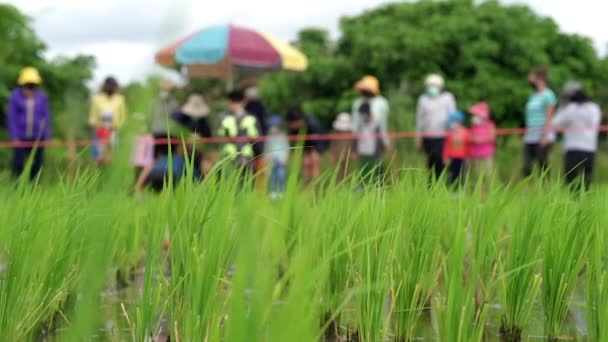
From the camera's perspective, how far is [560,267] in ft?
7.04

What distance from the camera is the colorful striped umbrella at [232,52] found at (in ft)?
33.4

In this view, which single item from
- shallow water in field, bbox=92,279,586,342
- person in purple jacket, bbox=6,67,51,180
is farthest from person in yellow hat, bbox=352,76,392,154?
shallow water in field, bbox=92,279,586,342

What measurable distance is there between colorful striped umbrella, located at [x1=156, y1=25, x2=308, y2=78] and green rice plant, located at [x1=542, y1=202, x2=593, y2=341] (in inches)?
321

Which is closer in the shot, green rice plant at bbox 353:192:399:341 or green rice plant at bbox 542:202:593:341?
green rice plant at bbox 353:192:399:341

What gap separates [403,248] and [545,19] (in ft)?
114

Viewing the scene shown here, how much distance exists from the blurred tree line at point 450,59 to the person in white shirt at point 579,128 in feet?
67.7

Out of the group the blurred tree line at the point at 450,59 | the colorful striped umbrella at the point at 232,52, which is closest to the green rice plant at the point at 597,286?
the colorful striped umbrella at the point at 232,52

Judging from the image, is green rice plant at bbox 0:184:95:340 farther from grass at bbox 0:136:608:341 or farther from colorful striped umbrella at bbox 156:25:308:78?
colorful striped umbrella at bbox 156:25:308:78

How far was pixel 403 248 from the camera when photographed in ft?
7.14

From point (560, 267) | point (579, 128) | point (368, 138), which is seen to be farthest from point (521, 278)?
point (368, 138)

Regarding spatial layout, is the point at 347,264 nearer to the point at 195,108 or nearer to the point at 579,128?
the point at 579,128

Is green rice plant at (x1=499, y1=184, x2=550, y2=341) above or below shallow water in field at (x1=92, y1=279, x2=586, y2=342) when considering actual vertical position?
above

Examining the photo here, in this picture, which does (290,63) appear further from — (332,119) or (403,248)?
(332,119)

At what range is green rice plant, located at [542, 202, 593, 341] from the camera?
2.11m
